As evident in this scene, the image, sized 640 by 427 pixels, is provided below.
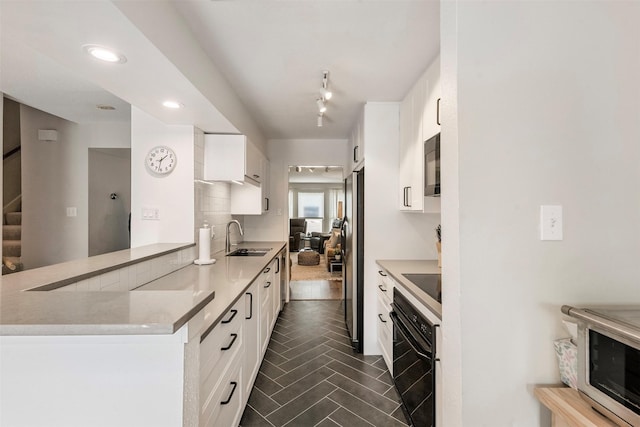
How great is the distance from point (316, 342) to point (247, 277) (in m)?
1.41

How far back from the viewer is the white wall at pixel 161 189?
238 centimetres

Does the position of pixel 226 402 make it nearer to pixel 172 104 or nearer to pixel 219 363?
pixel 219 363

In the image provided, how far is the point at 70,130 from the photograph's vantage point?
354 centimetres

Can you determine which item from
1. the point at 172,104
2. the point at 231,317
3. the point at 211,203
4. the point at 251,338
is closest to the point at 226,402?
the point at 231,317

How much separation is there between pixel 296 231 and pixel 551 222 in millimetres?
8840

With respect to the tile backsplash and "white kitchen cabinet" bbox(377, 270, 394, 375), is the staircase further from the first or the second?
"white kitchen cabinet" bbox(377, 270, 394, 375)

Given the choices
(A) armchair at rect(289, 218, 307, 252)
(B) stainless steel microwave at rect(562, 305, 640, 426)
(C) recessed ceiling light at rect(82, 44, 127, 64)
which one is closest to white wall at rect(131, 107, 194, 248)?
(C) recessed ceiling light at rect(82, 44, 127, 64)

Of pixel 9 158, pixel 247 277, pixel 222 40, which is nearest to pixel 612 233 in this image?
pixel 247 277

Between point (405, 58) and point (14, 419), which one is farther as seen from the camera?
point (405, 58)

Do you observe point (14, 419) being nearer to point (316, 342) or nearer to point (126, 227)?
point (316, 342)

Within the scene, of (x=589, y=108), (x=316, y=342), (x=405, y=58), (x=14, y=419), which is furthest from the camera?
(x=316, y=342)

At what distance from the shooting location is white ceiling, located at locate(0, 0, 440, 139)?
1.12 metres

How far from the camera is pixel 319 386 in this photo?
7.22 feet

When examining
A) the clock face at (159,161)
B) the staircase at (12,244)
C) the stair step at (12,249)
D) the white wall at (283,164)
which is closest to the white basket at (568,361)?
the clock face at (159,161)
